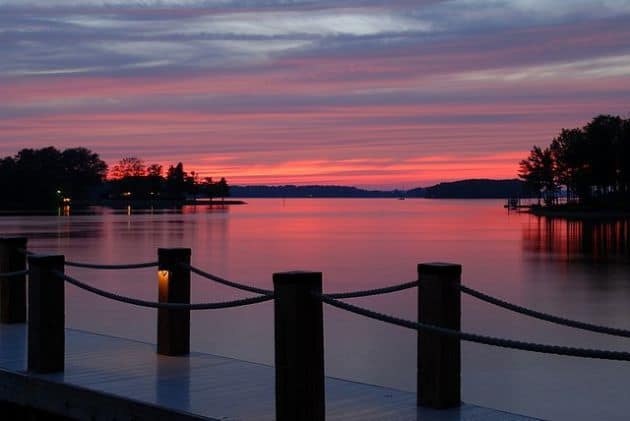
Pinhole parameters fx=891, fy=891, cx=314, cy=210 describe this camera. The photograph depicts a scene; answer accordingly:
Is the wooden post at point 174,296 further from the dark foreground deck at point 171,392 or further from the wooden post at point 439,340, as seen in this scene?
the wooden post at point 439,340

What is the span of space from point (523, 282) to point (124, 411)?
23.7 metres

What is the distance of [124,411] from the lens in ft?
24.1

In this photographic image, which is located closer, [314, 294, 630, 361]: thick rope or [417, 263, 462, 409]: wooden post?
[314, 294, 630, 361]: thick rope

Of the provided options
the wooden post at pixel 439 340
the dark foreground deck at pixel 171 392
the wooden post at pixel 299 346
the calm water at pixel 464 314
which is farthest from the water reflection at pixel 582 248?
the wooden post at pixel 299 346

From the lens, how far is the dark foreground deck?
716 cm

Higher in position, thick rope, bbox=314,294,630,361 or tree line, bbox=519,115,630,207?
tree line, bbox=519,115,630,207

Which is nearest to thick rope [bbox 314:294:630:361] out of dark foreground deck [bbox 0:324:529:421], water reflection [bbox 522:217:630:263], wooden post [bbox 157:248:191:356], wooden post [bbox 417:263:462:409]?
wooden post [bbox 417:263:462:409]

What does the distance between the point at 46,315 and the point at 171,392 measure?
1804 mm

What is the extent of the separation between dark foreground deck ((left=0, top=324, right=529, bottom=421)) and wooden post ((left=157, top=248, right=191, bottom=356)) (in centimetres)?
18

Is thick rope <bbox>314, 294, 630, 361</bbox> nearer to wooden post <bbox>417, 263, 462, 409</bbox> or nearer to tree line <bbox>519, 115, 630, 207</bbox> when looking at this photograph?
wooden post <bbox>417, 263, 462, 409</bbox>

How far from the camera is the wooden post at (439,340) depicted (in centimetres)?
725

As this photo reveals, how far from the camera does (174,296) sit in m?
9.54

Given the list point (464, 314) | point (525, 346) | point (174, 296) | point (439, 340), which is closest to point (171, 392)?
point (174, 296)

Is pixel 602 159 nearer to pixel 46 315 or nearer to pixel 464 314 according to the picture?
pixel 464 314
